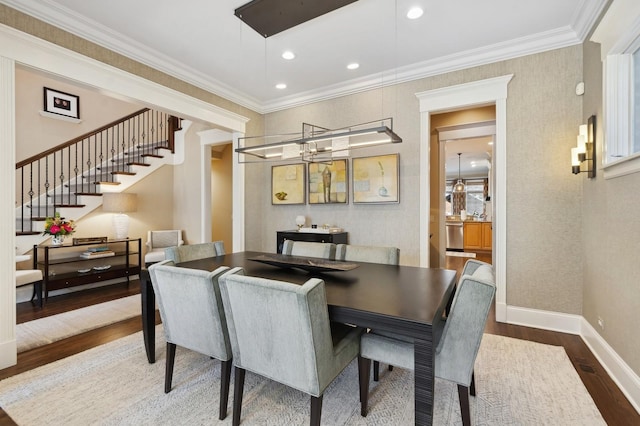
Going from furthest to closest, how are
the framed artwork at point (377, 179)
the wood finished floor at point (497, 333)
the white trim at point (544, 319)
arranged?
1. the framed artwork at point (377, 179)
2. the white trim at point (544, 319)
3. the wood finished floor at point (497, 333)

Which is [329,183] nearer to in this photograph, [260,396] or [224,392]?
[260,396]

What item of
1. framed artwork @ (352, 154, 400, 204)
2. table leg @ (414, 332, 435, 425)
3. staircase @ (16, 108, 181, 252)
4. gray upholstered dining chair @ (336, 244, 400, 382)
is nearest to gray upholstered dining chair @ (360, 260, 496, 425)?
table leg @ (414, 332, 435, 425)

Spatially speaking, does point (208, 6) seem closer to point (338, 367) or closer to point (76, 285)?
point (338, 367)

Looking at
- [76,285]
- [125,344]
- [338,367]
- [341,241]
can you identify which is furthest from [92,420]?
[76,285]

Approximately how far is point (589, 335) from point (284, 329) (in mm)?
2906

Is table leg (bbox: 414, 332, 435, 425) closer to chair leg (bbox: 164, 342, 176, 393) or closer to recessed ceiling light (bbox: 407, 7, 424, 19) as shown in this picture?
chair leg (bbox: 164, 342, 176, 393)

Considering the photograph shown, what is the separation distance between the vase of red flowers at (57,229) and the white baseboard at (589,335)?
5.74m

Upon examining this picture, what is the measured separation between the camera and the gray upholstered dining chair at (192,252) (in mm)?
2838

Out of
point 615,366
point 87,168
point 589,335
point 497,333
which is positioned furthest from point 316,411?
point 87,168

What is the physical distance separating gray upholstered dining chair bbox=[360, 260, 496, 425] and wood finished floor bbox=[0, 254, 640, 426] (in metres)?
1.03

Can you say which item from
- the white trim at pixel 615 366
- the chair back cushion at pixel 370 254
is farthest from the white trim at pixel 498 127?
the chair back cushion at pixel 370 254

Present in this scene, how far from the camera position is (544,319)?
307cm

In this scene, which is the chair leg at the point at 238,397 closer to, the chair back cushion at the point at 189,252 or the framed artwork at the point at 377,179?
the chair back cushion at the point at 189,252

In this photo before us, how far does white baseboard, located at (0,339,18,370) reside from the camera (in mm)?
2318
